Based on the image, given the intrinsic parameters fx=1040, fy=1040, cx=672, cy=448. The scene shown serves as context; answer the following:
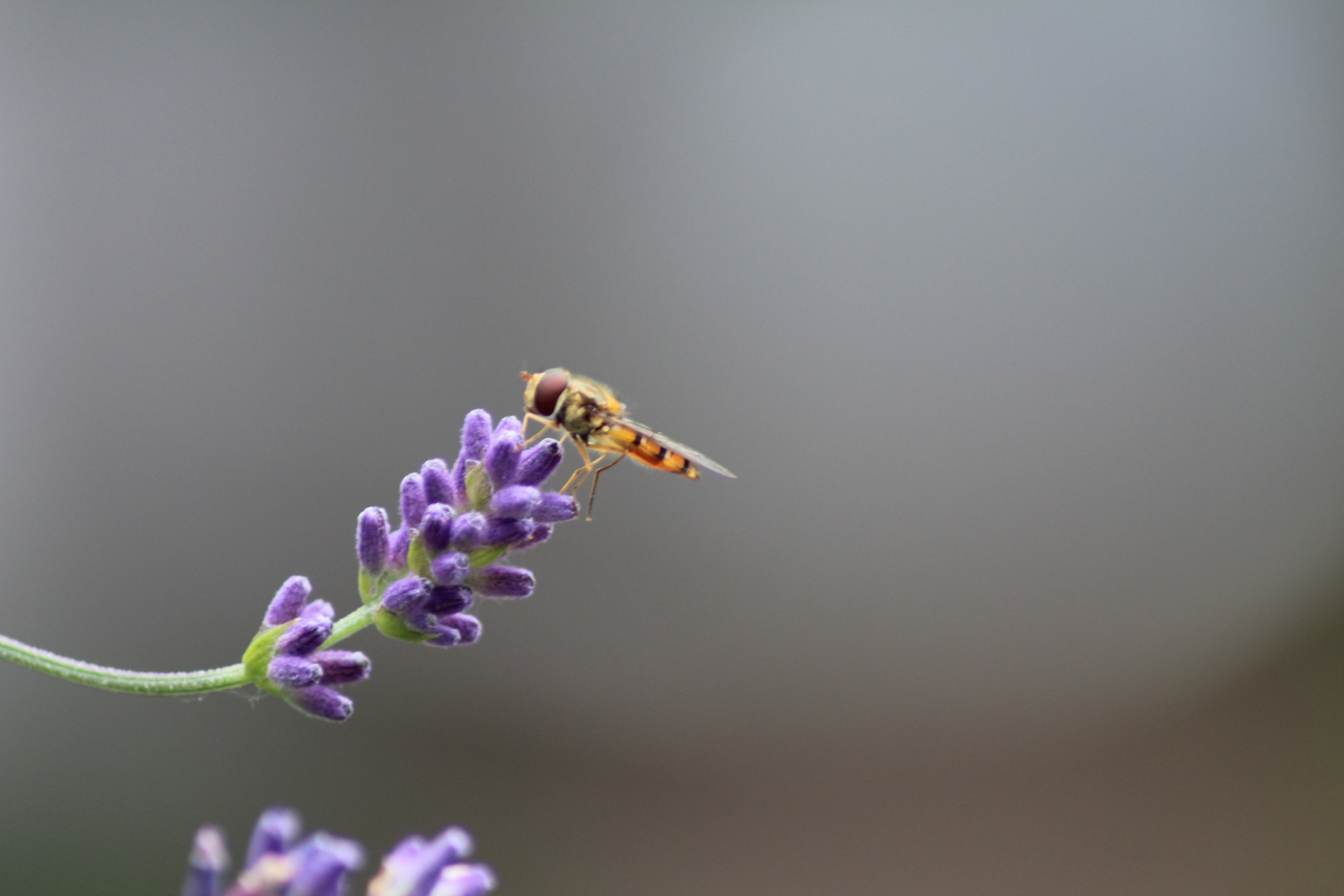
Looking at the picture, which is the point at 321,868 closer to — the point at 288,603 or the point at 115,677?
the point at 115,677

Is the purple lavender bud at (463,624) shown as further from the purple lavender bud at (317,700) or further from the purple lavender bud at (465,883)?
the purple lavender bud at (465,883)

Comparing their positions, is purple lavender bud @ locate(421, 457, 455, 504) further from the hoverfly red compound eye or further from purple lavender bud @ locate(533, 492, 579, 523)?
the hoverfly red compound eye

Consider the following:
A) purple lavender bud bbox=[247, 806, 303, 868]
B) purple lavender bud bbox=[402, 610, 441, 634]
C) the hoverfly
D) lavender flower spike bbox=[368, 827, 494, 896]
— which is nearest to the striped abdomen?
the hoverfly

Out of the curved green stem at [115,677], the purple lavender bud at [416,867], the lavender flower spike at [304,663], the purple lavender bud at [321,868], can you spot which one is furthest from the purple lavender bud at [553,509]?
the purple lavender bud at [321,868]

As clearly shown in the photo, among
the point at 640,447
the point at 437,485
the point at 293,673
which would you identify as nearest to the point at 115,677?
the point at 293,673

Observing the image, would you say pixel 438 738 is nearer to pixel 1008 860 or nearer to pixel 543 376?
pixel 1008 860

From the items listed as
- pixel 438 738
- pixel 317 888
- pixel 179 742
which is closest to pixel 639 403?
pixel 438 738

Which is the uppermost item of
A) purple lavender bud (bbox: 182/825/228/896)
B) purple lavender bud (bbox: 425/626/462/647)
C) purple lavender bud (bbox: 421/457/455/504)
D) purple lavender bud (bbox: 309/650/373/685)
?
purple lavender bud (bbox: 421/457/455/504)
